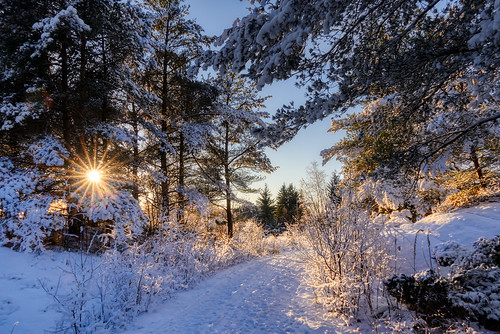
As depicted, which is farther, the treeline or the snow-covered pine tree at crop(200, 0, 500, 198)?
the treeline

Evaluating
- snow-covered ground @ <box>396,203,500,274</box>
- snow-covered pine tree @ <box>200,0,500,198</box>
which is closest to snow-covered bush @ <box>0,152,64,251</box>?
snow-covered pine tree @ <box>200,0,500,198</box>

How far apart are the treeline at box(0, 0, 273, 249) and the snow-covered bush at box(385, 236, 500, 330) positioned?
10.1ft

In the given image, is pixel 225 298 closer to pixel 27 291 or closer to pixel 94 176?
pixel 27 291

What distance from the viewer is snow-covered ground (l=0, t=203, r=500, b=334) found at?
358cm

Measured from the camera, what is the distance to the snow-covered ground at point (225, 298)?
358 centimetres

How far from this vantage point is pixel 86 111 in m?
8.28

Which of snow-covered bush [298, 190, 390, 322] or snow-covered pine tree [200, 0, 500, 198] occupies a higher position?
snow-covered pine tree [200, 0, 500, 198]

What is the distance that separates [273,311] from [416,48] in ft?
15.2

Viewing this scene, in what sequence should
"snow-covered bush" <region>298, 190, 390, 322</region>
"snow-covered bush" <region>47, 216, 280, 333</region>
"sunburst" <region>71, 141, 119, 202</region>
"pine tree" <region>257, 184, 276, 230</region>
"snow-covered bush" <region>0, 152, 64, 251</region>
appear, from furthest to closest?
"pine tree" <region>257, 184, 276, 230</region> < "sunburst" <region>71, 141, 119, 202</region> < "snow-covered bush" <region>0, 152, 64, 251</region> < "snow-covered bush" <region>298, 190, 390, 322</region> < "snow-covered bush" <region>47, 216, 280, 333</region>

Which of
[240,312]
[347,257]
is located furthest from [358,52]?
[240,312]

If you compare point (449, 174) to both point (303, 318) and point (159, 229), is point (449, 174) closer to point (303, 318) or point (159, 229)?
point (303, 318)

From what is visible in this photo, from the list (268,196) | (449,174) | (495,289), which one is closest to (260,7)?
(495,289)

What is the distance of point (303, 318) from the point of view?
3955 mm

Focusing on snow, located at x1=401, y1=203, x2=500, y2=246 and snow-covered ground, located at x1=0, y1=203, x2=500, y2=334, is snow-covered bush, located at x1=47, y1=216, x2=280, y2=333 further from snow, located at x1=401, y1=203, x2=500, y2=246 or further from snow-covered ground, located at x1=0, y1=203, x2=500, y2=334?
snow, located at x1=401, y1=203, x2=500, y2=246
